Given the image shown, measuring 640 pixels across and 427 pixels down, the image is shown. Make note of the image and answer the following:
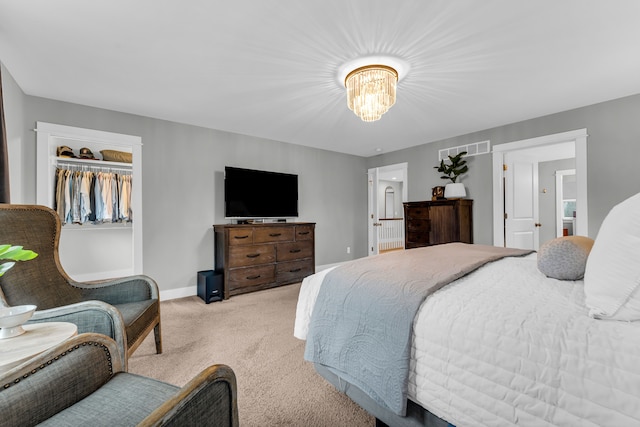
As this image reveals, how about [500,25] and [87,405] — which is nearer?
[87,405]

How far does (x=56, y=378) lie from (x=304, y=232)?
353 centimetres

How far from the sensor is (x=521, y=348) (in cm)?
87

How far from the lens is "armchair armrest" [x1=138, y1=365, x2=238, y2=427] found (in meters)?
0.67

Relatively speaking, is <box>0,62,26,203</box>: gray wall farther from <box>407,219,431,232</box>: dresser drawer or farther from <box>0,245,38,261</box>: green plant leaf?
<box>407,219,431,232</box>: dresser drawer

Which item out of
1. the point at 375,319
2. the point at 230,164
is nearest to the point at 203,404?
the point at 375,319

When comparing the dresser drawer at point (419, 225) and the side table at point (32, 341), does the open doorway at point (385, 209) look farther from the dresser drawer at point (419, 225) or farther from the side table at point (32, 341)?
the side table at point (32, 341)

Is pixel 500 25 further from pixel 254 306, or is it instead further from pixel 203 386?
pixel 254 306

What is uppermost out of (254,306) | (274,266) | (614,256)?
(614,256)

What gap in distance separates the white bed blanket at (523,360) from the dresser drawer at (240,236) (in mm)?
2894

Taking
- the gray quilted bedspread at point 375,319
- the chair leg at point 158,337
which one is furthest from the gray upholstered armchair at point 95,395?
the chair leg at point 158,337

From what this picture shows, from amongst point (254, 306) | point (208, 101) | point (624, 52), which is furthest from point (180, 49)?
point (624, 52)

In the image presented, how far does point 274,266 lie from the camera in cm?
400

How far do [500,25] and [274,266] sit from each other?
3498 millimetres

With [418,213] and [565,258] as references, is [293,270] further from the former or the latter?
[565,258]
